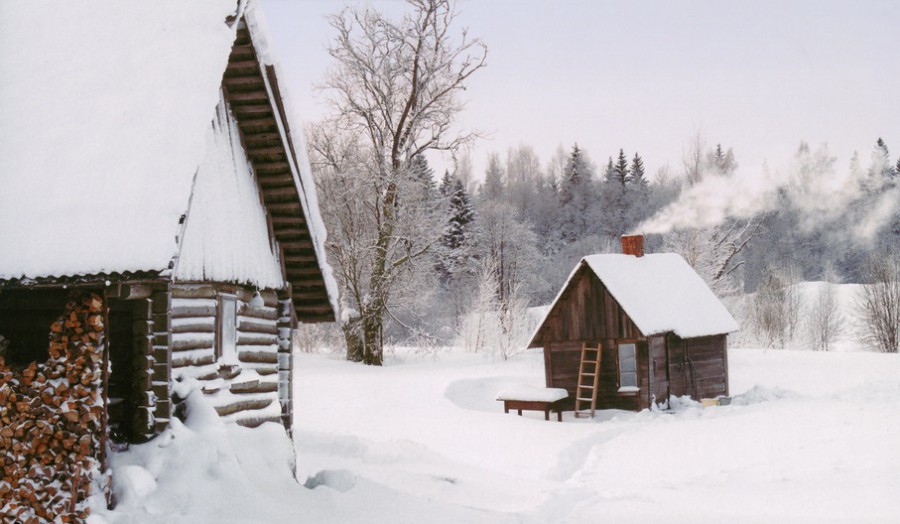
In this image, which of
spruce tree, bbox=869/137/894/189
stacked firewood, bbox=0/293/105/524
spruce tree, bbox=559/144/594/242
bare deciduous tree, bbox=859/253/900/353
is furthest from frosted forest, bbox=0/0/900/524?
spruce tree, bbox=559/144/594/242

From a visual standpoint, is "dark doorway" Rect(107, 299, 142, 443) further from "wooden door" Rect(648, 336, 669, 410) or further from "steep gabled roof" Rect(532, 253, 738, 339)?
"wooden door" Rect(648, 336, 669, 410)

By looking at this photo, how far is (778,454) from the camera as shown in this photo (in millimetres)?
16766

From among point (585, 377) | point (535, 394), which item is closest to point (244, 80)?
point (535, 394)

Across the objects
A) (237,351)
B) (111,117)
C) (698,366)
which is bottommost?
(698,366)

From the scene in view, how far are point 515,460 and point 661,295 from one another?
34.6ft

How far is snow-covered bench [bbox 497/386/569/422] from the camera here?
24.0 metres

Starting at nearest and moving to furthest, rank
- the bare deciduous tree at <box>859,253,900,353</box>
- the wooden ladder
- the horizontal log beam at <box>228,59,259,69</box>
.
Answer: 1. the horizontal log beam at <box>228,59,259,69</box>
2. the wooden ladder
3. the bare deciduous tree at <box>859,253,900,353</box>

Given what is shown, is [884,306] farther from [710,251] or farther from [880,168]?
[880,168]

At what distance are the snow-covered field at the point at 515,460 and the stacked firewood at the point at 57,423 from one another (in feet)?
1.58

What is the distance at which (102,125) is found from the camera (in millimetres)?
8984

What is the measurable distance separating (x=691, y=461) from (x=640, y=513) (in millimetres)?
5728

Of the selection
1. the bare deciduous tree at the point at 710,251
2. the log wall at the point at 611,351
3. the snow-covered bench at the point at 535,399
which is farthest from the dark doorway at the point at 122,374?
the bare deciduous tree at the point at 710,251

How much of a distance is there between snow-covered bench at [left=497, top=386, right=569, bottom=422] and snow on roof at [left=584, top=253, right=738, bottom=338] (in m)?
3.22

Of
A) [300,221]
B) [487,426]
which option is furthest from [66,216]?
[487,426]
